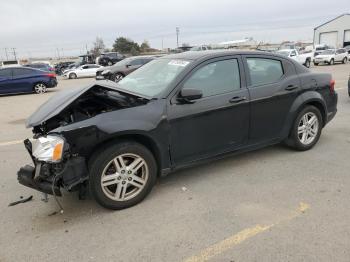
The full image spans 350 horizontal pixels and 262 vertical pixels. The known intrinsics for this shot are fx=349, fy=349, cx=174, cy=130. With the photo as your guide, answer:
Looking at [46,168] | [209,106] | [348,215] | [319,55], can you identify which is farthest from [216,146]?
[319,55]

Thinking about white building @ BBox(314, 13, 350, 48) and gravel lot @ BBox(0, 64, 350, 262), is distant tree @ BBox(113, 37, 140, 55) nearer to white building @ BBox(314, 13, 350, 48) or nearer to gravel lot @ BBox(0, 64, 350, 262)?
white building @ BBox(314, 13, 350, 48)

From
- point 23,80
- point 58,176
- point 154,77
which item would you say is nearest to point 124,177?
point 58,176

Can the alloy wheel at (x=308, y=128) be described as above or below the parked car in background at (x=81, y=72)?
above

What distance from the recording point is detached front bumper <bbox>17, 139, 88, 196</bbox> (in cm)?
339

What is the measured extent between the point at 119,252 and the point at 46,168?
1128 mm

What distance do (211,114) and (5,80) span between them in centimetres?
1487

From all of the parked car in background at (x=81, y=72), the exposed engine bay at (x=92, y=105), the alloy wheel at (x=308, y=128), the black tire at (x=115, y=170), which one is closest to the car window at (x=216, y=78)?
the exposed engine bay at (x=92, y=105)

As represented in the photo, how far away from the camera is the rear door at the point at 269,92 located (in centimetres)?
471

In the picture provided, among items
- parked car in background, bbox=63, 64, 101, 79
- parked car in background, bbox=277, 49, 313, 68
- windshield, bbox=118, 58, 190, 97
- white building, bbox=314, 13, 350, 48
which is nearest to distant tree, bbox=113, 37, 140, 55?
white building, bbox=314, 13, 350, 48

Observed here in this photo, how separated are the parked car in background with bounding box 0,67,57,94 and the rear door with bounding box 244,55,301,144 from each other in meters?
14.4

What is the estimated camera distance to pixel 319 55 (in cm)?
3400

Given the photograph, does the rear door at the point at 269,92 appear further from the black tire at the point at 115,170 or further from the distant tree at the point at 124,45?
the distant tree at the point at 124,45

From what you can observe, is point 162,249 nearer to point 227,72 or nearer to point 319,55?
point 227,72

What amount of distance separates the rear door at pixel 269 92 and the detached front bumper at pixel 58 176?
2.36 metres
